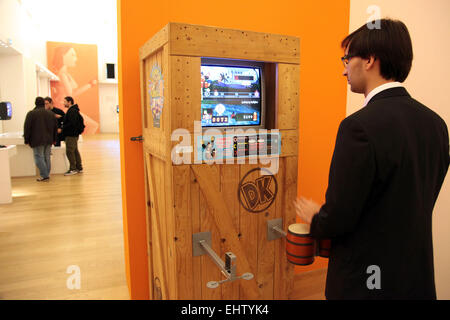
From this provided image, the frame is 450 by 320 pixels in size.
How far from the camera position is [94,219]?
204 inches

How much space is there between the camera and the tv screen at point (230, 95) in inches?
83.2

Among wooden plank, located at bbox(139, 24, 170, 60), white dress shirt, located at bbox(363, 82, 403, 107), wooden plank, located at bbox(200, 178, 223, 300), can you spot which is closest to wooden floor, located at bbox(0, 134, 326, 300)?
wooden plank, located at bbox(200, 178, 223, 300)

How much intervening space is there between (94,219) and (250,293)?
3.55 metres

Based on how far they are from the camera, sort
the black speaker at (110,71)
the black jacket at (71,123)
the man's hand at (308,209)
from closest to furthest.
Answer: the man's hand at (308,209), the black jacket at (71,123), the black speaker at (110,71)

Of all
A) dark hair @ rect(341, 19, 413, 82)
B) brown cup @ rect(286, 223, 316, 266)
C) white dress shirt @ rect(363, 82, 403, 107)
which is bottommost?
brown cup @ rect(286, 223, 316, 266)

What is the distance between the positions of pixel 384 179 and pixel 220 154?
1.05 m

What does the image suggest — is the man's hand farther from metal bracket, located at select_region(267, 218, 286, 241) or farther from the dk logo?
metal bracket, located at select_region(267, 218, 286, 241)

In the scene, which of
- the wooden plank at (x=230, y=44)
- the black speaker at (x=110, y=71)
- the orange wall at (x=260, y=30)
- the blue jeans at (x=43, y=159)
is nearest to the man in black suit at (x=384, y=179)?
the wooden plank at (x=230, y=44)

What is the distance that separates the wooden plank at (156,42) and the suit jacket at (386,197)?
115 cm

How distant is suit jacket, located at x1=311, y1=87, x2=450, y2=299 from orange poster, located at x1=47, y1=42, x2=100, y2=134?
61.5 feet

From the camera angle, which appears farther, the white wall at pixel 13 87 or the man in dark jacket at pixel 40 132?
the white wall at pixel 13 87

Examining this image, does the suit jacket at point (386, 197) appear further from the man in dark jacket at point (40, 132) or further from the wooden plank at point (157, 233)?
the man in dark jacket at point (40, 132)

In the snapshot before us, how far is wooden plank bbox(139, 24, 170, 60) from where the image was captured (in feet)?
6.33
